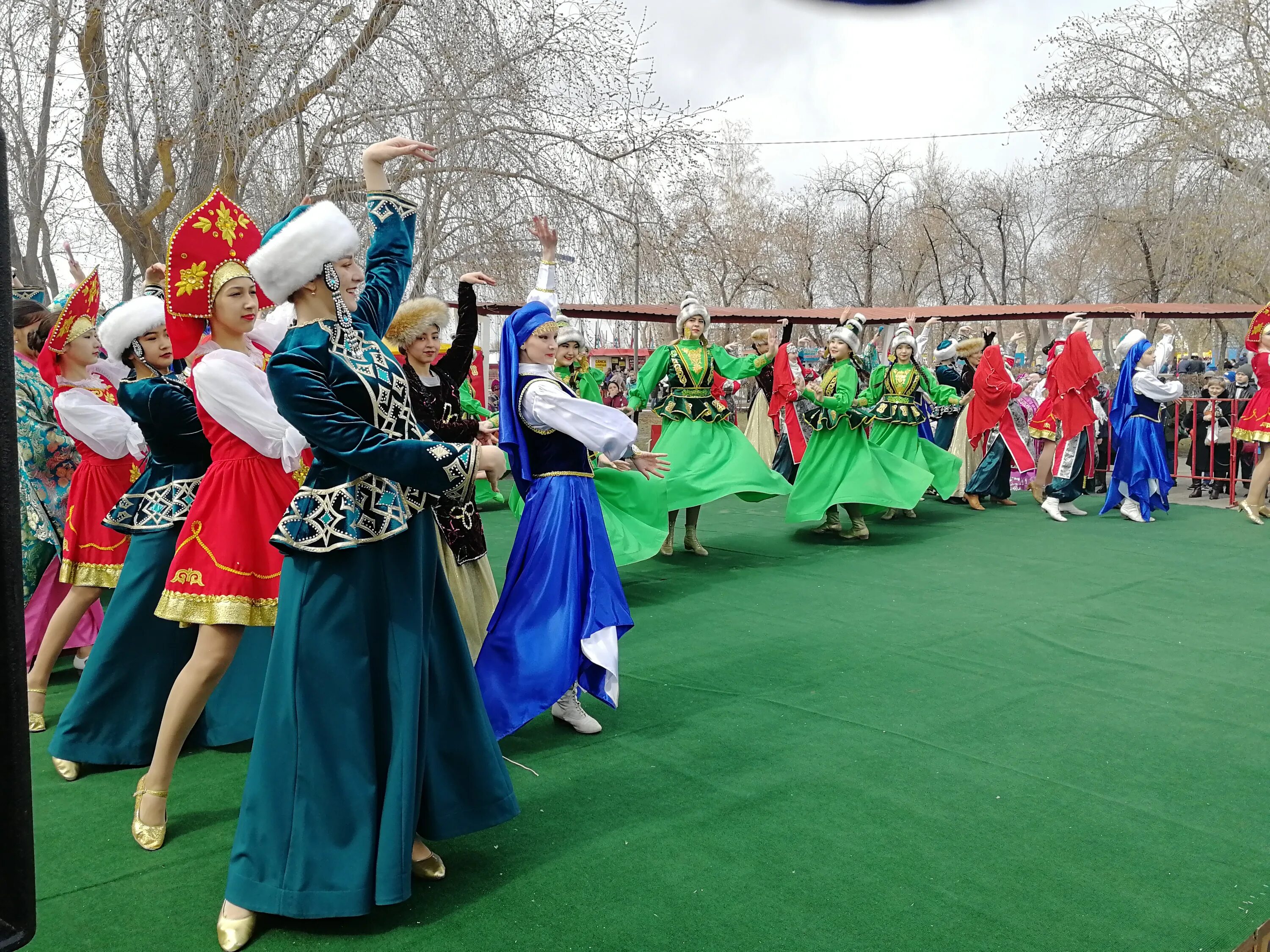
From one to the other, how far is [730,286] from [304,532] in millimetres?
25629

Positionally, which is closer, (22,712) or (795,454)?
(22,712)

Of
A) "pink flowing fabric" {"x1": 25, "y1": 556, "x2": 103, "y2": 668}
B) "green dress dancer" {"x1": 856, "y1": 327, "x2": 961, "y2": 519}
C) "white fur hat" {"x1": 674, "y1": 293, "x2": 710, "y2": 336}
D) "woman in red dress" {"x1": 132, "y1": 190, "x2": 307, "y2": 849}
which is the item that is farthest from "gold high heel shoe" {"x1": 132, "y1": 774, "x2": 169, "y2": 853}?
"green dress dancer" {"x1": 856, "y1": 327, "x2": 961, "y2": 519}

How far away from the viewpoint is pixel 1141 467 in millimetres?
9773

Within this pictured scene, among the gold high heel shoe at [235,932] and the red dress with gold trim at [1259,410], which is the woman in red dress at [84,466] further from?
the red dress with gold trim at [1259,410]

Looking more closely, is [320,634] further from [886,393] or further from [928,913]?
[886,393]

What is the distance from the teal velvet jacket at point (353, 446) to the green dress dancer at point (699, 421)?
16.2 ft

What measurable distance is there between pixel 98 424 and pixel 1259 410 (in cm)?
917

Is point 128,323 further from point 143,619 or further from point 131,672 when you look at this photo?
point 131,672

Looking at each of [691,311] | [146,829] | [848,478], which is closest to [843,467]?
[848,478]

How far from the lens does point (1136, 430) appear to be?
9883mm

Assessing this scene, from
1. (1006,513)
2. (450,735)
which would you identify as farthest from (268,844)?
(1006,513)

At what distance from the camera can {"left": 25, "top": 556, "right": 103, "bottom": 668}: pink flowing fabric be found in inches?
194

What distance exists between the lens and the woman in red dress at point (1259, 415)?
9.26 m

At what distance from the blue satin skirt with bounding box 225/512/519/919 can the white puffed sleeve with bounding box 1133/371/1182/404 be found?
342 inches
